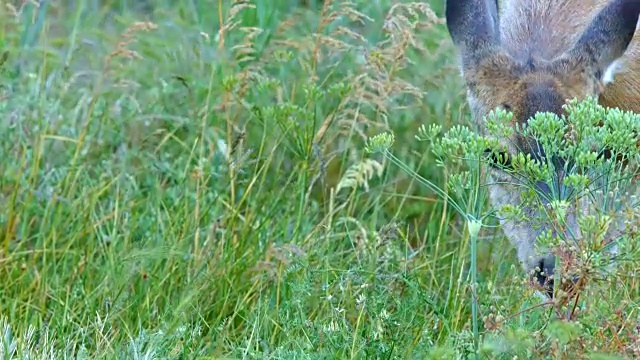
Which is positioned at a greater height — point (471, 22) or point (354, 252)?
point (471, 22)

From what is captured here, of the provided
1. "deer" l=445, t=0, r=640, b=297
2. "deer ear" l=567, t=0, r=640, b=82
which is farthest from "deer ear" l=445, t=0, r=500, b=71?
"deer ear" l=567, t=0, r=640, b=82

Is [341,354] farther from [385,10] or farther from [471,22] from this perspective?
[385,10]

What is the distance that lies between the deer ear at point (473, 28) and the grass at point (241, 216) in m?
0.21

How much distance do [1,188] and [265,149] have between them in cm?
146

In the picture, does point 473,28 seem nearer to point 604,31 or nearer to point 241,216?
point 604,31

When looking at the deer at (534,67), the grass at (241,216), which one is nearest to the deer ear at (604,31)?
the deer at (534,67)

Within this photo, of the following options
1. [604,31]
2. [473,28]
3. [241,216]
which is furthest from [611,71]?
[241,216]

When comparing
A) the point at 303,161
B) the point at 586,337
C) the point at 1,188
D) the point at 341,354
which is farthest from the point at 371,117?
the point at 586,337

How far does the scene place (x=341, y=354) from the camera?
454cm

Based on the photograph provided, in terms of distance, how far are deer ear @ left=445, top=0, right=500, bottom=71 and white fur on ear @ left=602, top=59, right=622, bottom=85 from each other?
20.6 inches

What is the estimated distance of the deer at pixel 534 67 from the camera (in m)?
5.58

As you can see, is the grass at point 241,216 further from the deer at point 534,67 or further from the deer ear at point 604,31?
the deer ear at point 604,31

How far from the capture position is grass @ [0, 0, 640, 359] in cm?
475

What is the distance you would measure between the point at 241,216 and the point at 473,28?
4.72ft
